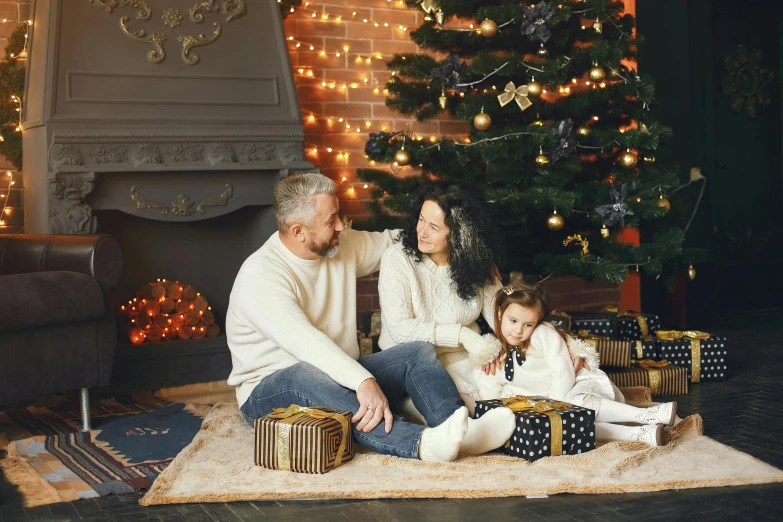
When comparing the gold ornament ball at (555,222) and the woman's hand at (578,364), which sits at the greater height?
the gold ornament ball at (555,222)

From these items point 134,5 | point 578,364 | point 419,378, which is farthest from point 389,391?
point 134,5

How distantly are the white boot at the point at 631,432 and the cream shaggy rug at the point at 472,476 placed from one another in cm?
5

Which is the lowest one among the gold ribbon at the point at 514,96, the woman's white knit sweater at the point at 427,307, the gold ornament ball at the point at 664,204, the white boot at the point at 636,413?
the white boot at the point at 636,413

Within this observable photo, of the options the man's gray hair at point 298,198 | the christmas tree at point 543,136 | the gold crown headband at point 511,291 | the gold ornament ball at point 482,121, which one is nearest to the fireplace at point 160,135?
the christmas tree at point 543,136

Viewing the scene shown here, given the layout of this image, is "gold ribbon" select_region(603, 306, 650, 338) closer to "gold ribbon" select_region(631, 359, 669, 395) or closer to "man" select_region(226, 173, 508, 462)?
"gold ribbon" select_region(631, 359, 669, 395)

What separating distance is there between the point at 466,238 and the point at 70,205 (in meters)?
1.76

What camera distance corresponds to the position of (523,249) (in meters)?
4.39

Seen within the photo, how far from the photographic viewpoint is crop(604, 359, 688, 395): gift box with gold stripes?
3.76 m

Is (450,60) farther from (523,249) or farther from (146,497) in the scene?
(146,497)

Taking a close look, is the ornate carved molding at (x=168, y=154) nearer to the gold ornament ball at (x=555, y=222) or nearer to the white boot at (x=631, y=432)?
the gold ornament ball at (x=555, y=222)

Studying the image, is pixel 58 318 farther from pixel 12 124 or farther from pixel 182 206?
pixel 12 124

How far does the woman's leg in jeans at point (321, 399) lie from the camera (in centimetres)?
277

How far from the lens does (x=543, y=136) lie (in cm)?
389

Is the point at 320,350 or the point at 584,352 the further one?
the point at 584,352
